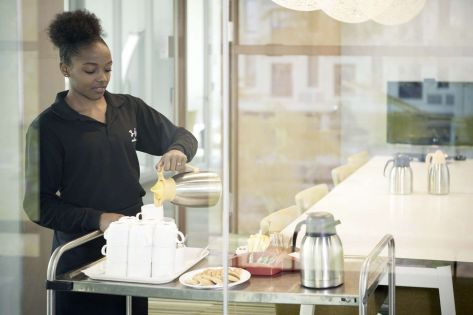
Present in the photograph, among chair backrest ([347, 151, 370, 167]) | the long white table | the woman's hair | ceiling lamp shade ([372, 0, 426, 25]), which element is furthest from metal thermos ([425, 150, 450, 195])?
the woman's hair

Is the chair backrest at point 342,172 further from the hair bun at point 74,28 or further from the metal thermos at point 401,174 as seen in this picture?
the hair bun at point 74,28

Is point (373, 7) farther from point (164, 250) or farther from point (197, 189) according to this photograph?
point (164, 250)

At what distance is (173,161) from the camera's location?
9.71 ft

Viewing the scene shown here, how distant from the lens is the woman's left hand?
2.95 metres

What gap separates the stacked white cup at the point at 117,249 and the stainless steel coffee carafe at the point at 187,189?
0.74ft

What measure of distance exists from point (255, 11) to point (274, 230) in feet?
2.25

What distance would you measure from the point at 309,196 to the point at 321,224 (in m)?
0.13

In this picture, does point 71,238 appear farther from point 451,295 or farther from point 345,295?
point 451,295

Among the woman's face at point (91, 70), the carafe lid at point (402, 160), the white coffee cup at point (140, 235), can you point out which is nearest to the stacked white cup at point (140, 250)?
the white coffee cup at point (140, 235)

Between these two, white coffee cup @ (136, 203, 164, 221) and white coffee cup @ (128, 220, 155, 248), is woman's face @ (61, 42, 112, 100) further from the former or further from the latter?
white coffee cup @ (128, 220, 155, 248)

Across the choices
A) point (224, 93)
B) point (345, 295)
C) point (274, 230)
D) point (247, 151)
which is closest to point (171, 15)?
point (224, 93)

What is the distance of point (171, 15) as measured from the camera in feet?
9.79

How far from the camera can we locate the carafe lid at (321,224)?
2.54m

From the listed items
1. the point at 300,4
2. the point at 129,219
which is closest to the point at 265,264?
the point at 129,219
